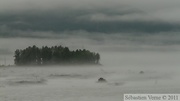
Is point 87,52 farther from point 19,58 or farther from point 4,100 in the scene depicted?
point 4,100

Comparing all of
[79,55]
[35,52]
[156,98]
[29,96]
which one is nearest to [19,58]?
[35,52]

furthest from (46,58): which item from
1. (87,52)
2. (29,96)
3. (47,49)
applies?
(29,96)

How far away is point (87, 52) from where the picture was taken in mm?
113250

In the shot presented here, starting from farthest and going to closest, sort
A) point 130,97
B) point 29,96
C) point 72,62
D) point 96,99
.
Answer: point 72,62
point 29,96
point 96,99
point 130,97

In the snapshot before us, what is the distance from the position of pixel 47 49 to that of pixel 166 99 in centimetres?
8962

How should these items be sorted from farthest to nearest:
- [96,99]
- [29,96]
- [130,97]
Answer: [29,96] → [96,99] → [130,97]

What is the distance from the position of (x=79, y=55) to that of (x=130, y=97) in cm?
8857

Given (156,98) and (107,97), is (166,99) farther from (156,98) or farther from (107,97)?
(107,97)

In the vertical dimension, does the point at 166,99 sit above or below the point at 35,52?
below

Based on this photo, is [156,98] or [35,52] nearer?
[156,98]

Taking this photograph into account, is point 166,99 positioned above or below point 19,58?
below

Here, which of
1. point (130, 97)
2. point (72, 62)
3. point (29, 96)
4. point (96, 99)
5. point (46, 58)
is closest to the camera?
point (130, 97)

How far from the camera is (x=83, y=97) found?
31.5 metres

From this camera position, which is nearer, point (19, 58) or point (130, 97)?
point (130, 97)
